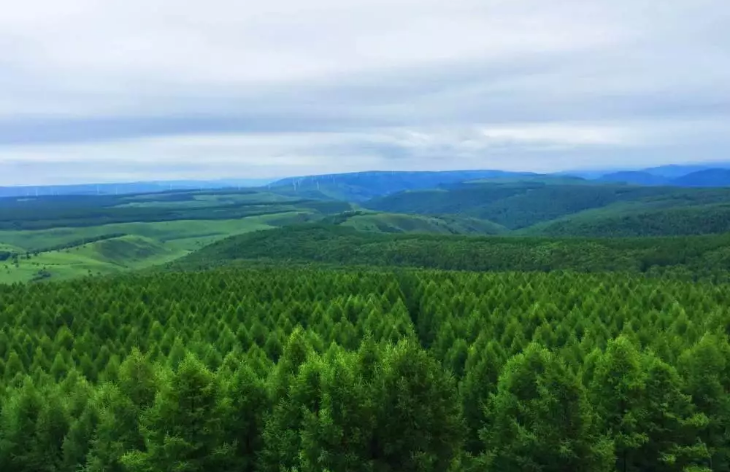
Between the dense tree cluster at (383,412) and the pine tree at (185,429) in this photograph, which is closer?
the pine tree at (185,429)

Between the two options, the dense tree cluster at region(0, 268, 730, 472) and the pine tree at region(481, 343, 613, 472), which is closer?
the dense tree cluster at region(0, 268, 730, 472)

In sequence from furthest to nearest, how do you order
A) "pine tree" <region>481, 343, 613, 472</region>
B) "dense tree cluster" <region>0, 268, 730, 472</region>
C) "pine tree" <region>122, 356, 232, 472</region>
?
"pine tree" <region>481, 343, 613, 472</region>, "dense tree cluster" <region>0, 268, 730, 472</region>, "pine tree" <region>122, 356, 232, 472</region>

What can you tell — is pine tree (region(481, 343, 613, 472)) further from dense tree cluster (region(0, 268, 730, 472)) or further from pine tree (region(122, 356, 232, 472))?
pine tree (region(122, 356, 232, 472))

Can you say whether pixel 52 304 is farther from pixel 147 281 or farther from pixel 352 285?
pixel 352 285

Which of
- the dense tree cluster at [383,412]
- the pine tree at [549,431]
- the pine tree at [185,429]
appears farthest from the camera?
the pine tree at [549,431]

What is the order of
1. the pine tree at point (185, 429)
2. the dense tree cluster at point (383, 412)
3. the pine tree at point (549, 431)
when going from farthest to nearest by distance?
1. the pine tree at point (549, 431)
2. the dense tree cluster at point (383, 412)
3. the pine tree at point (185, 429)

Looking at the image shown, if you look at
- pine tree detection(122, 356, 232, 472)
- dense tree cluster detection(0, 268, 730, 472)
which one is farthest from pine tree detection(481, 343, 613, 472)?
pine tree detection(122, 356, 232, 472)

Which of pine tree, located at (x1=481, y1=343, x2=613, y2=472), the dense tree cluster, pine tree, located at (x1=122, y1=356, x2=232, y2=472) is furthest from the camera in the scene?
pine tree, located at (x1=481, y1=343, x2=613, y2=472)

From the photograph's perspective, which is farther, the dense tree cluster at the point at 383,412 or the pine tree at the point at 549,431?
the pine tree at the point at 549,431

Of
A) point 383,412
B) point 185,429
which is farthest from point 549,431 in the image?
point 185,429

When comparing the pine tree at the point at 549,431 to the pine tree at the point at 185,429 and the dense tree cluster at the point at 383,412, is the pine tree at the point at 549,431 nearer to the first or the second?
the dense tree cluster at the point at 383,412

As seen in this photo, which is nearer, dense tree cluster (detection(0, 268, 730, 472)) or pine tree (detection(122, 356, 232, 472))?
pine tree (detection(122, 356, 232, 472))

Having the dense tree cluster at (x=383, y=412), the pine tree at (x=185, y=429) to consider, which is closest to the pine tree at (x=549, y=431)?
the dense tree cluster at (x=383, y=412)
